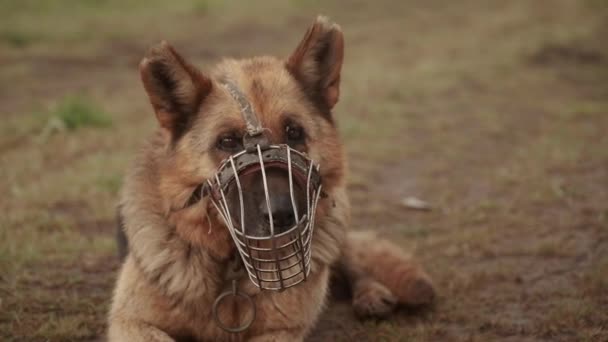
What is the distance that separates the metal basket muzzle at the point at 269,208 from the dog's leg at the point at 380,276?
3.73 feet

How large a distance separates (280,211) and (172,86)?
0.97m

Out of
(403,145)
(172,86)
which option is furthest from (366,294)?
(403,145)

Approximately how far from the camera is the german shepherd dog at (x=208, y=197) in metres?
3.29

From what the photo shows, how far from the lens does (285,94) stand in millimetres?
3443

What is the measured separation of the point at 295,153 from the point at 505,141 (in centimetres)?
541

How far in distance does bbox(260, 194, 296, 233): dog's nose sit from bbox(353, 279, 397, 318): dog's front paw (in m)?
1.38

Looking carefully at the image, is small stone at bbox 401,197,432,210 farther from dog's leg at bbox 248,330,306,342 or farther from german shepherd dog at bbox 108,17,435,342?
dog's leg at bbox 248,330,306,342

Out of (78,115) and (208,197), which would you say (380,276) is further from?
(78,115)

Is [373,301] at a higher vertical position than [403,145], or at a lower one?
higher

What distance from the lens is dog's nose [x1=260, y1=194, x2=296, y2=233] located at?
2.82 metres

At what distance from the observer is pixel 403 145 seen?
25.2 feet

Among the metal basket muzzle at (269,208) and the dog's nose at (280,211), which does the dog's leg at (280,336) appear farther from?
the dog's nose at (280,211)

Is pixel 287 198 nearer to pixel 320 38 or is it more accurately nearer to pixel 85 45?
pixel 320 38

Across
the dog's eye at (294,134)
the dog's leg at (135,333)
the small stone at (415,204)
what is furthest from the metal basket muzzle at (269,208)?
the small stone at (415,204)
